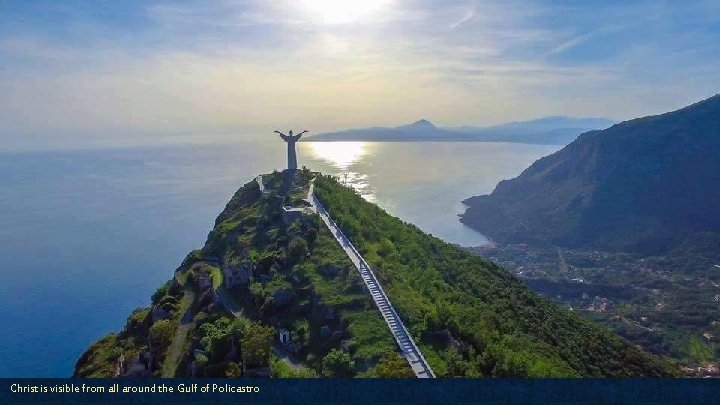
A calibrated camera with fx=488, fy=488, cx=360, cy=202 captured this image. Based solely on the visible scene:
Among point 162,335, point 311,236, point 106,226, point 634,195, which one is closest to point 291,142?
point 311,236

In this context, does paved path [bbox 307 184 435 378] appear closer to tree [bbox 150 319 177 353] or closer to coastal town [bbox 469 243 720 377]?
tree [bbox 150 319 177 353]

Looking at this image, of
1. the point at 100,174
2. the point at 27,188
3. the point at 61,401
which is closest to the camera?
the point at 61,401

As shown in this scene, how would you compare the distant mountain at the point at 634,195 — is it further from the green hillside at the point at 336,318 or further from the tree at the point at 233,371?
the tree at the point at 233,371

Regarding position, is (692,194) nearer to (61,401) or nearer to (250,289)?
(250,289)

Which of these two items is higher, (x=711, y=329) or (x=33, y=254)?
(x=33, y=254)

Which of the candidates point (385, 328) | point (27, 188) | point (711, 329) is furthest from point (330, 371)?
point (27, 188)

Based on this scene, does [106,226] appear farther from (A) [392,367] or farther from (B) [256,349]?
(A) [392,367]

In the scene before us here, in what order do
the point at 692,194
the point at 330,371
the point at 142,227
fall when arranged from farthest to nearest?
the point at 692,194, the point at 142,227, the point at 330,371

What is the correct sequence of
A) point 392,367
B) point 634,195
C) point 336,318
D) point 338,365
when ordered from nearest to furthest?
point 392,367 < point 338,365 < point 336,318 < point 634,195
